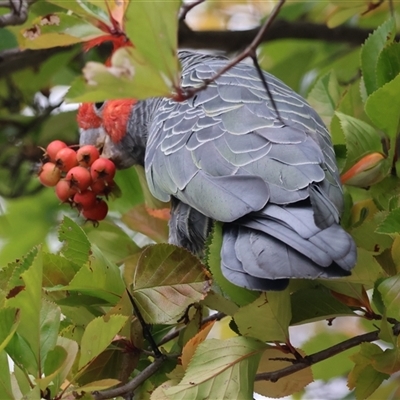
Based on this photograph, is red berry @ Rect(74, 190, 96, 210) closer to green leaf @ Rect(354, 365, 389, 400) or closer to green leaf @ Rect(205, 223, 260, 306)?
green leaf @ Rect(205, 223, 260, 306)

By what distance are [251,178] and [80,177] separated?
45 centimetres

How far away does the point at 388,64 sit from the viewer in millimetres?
1249

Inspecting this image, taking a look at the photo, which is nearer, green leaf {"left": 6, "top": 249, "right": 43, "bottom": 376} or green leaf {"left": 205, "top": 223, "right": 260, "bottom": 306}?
green leaf {"left": 6, "top": 249, "right": 43, "bottom": 376}

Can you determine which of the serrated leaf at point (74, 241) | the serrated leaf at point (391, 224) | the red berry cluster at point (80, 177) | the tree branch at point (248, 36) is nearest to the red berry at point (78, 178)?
the red berry cluster at point (80, 177)

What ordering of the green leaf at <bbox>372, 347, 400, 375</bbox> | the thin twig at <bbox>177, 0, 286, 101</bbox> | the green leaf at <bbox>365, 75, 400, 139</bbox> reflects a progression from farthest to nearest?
1. the green leaf at <bbox>365, 75, 400, 139</bbox>
2. the green leaf at <bbox>372, 347, 400, 375</bbox>
3. the thin twig at <bbox>177, 0, 286, 101</bbox>

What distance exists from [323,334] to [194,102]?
1.94 ft

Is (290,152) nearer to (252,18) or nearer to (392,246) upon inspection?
(392,246)

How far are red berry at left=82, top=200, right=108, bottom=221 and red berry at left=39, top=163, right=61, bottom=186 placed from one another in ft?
0.29

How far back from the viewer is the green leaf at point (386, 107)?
1.15m

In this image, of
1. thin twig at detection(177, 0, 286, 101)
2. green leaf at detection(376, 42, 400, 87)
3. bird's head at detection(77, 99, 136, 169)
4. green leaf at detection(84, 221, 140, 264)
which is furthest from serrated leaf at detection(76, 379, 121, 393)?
bird's head at detection(77, 99, 136, 169)

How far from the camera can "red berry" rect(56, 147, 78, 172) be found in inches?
57.3

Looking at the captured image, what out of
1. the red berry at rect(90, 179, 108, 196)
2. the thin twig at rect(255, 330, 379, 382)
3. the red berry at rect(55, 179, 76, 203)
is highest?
the red berry at rect(55, 179, 76, 203)

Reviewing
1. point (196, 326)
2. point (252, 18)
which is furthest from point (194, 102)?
point (252, 18)

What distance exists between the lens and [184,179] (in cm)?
123
